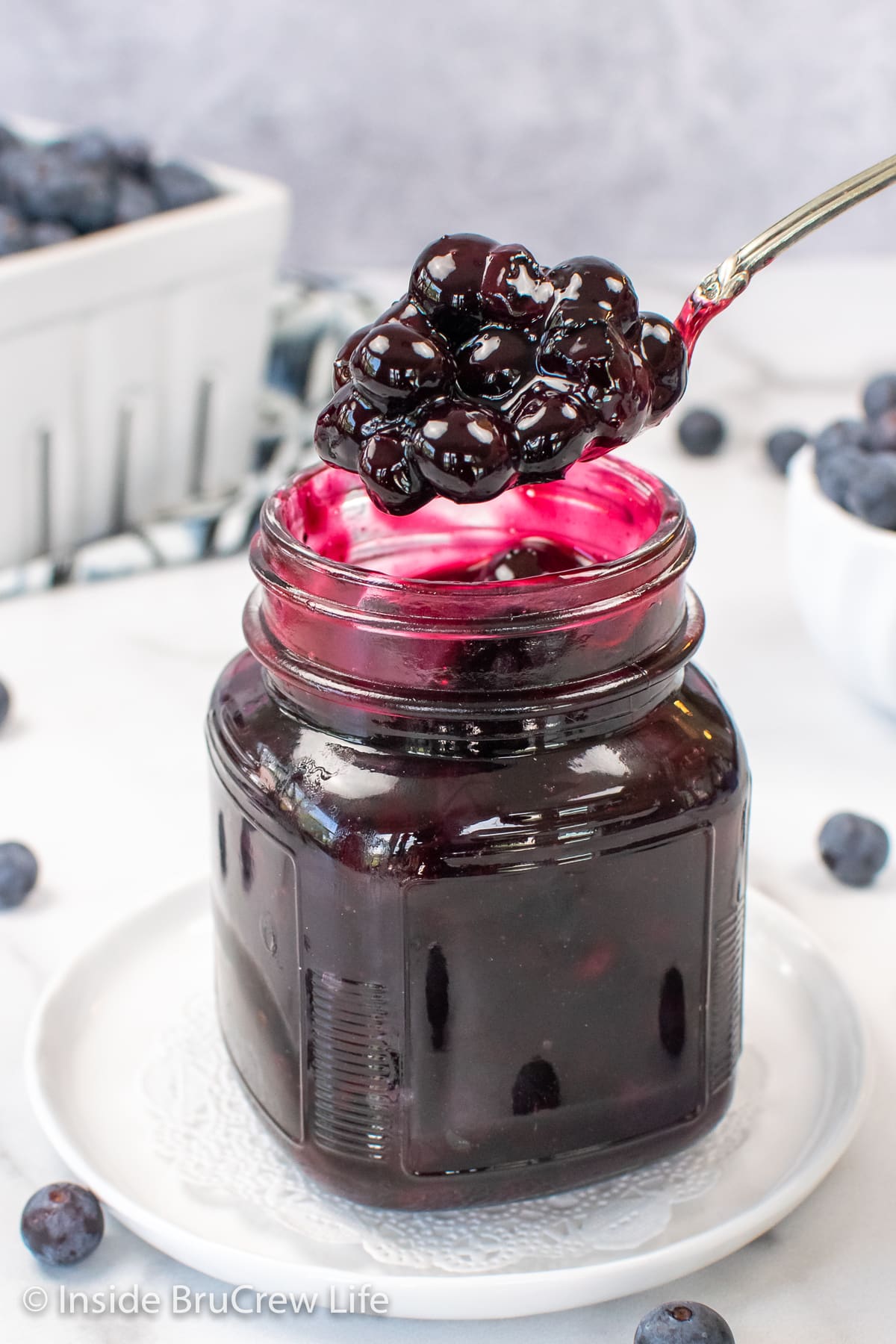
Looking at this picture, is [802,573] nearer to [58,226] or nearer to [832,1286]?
[832,1286]

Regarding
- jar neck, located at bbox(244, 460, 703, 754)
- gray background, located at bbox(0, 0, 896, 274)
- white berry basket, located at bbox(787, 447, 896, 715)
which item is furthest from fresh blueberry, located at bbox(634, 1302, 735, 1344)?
gray background, located at bbox(0, 0, 896, 274)

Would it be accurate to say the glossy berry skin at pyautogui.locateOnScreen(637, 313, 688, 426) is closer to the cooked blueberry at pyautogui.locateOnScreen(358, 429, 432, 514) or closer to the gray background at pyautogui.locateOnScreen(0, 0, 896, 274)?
the cooked blueberry at pyautogui.locateOnScreen(358, 429, 432, 514)

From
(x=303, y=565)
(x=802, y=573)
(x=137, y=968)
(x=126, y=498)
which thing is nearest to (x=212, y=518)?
(x=126, y=498)

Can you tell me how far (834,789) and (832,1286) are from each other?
49cm

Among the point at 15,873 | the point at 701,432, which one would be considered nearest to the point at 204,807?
the point at 15,873

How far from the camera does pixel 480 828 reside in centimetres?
63

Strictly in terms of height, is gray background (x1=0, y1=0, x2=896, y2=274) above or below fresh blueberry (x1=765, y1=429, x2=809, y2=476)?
above

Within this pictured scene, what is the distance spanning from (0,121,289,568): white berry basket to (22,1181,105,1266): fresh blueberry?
87 cm

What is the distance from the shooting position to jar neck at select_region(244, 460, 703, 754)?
2.03ft

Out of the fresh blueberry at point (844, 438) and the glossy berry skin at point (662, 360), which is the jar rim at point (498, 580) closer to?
the glossy berry skin at point (662, 360)

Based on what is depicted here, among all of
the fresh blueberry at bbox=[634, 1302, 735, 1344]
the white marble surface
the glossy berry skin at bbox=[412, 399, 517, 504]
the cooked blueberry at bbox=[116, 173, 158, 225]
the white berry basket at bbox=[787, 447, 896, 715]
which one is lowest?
the white marble surface

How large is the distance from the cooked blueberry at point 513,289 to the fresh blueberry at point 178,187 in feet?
3.24

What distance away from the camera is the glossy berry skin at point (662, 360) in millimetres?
650

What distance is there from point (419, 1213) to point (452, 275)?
403 mm
